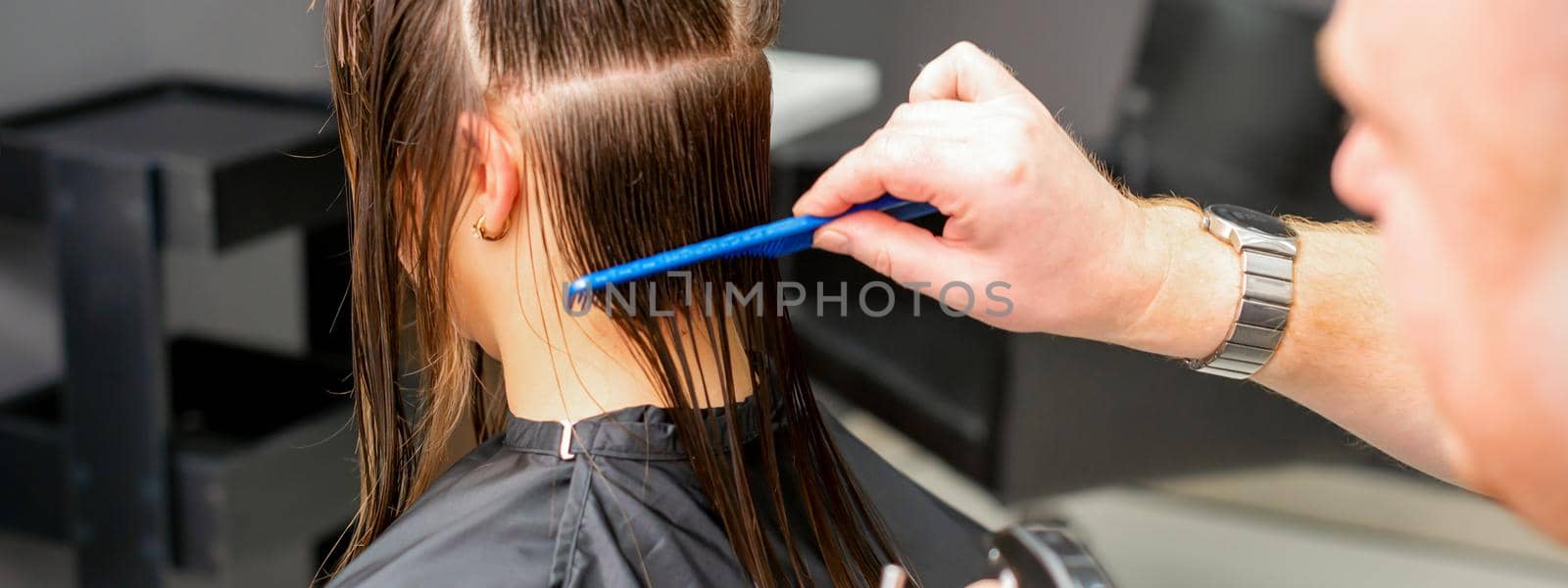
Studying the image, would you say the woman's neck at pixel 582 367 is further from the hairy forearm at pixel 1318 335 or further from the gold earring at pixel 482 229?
the hairy forearm at pixel 1318 335

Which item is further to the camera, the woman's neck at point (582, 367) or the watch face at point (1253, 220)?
the watch face at point (1253, 220)

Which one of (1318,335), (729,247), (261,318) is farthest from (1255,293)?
(261,318)

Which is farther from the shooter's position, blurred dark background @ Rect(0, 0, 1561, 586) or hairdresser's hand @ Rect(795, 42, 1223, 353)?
blurred dark background @ Rect(0, 0, 1561, 586)

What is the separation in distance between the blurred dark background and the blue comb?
2.87ft

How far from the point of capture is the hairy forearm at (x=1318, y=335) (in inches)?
44.6

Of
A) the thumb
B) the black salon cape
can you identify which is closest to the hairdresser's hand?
the thumb

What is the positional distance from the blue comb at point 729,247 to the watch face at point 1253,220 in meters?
0.34

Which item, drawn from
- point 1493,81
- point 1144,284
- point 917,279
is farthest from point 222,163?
point 1493,81

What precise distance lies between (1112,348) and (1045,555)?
1403 mm

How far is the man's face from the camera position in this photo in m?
0.44

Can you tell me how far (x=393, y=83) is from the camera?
0.99m

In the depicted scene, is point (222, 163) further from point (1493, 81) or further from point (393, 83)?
point (1493, 81)

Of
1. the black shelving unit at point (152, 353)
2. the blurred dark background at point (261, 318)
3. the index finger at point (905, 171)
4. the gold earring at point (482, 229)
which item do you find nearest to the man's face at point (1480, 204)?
the index finger at point (905, 171)

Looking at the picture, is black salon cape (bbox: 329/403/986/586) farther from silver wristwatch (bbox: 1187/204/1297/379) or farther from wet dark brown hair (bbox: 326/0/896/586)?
silver wristwatch (bbox: 1187/204/1297/379)
